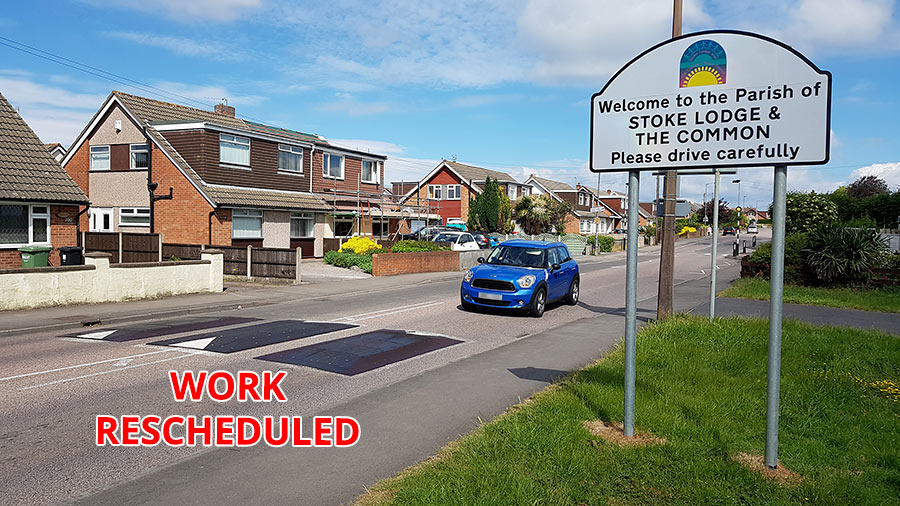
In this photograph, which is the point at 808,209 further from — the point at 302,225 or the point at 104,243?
the point at 104,243

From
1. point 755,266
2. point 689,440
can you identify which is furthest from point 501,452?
point 755,266

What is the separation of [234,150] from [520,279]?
1936 centimetres

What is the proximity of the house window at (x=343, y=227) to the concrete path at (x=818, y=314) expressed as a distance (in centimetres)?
2183

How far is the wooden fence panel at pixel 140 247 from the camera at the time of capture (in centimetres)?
2330

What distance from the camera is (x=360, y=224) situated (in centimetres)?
3688

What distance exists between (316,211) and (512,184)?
39.0 metres

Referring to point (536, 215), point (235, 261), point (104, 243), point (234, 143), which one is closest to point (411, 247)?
point (235, 261)

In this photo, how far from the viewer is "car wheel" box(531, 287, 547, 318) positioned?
14.9 metres

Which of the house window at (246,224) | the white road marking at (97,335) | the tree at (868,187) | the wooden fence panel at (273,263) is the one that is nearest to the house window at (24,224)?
the wooden fence panel at (273,263)

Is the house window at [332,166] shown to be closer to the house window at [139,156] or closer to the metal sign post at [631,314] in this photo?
the house window at [139,156]

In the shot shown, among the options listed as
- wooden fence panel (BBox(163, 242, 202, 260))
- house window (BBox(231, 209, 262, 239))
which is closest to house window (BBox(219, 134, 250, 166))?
house window (BBox(231, 209, 262, 239))

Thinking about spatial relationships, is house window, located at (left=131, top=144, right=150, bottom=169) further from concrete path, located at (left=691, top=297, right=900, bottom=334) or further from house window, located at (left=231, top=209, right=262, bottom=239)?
concrete path, located at (left=691, top=297, right=900, bottom=334)

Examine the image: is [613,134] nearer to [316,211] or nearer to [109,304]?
[109,304]

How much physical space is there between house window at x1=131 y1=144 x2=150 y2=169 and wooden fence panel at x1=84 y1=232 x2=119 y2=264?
391 centimetres
